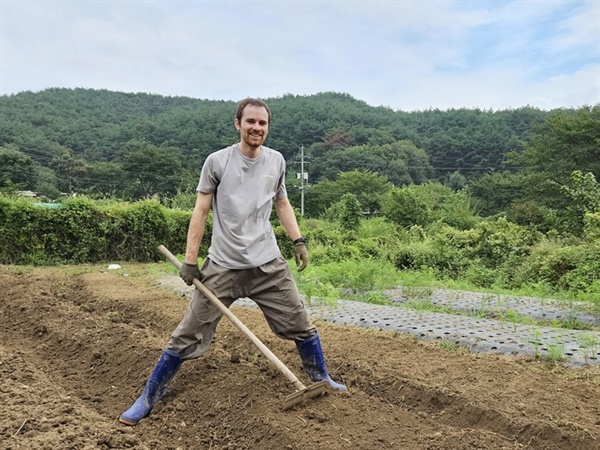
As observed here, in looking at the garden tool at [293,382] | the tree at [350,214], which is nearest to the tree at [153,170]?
the tree at [350,214]

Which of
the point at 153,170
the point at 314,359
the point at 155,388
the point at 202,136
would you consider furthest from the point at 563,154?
the point at 153,170

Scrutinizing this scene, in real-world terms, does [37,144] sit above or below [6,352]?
above

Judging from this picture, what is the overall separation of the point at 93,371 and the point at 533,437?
3276 millimetres

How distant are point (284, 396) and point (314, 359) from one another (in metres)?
0.30

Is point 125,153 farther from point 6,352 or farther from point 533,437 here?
point 533,437

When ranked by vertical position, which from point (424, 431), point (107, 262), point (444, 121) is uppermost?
point (444, 121)

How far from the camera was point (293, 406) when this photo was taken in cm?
308

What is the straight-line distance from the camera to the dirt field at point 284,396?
278 centimetres

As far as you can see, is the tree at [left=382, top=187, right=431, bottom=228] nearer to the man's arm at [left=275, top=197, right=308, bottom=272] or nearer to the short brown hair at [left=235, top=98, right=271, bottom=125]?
the man's arm at [left=275, top=197, right=308, bottom=272]

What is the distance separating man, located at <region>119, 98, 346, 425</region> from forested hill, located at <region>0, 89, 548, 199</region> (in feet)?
123

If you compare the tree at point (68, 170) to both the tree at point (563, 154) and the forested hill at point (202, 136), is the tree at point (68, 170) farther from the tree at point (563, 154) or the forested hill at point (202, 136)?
the tree at point (563, 154)

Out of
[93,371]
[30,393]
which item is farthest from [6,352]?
[30,393]

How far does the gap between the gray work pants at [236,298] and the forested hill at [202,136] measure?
37.5 m

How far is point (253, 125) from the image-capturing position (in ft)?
10.2
